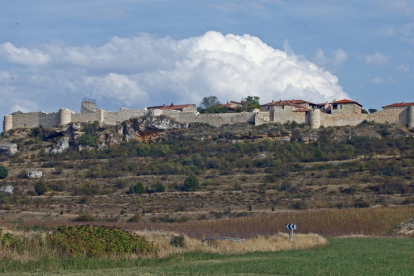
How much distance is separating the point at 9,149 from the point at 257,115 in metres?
22.7

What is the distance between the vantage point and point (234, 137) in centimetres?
6353

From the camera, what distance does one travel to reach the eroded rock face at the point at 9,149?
65812mm

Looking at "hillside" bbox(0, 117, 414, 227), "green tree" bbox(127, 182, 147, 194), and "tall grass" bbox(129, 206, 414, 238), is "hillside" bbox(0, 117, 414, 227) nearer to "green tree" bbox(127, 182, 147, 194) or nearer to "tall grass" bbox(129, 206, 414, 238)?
"green tree" bbox(127, 182, 147, 194)

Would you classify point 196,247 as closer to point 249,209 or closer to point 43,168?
point 249,209

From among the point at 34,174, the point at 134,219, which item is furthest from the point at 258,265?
the point at 34,174

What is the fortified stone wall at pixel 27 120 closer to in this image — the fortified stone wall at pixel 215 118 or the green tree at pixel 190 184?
the fortified stone wall at pixel 215 118

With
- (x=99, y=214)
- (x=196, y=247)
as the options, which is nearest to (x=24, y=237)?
(x=196, y=247)

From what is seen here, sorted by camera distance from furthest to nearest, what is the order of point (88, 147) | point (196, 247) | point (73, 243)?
point (88, 147) < point (196, 247) < point (73, 243)

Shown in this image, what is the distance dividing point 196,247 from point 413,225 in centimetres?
1515

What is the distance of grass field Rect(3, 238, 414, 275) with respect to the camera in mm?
16859

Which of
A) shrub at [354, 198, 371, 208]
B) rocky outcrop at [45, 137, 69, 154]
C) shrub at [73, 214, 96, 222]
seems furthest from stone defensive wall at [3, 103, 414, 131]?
shrub at [73, 214, 96, 222]

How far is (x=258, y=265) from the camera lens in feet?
59.6

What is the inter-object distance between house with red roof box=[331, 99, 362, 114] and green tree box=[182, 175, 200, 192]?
17.3m

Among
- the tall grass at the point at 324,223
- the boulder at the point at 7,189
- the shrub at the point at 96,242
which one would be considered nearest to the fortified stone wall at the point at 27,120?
the boulder at the point at 7,189
